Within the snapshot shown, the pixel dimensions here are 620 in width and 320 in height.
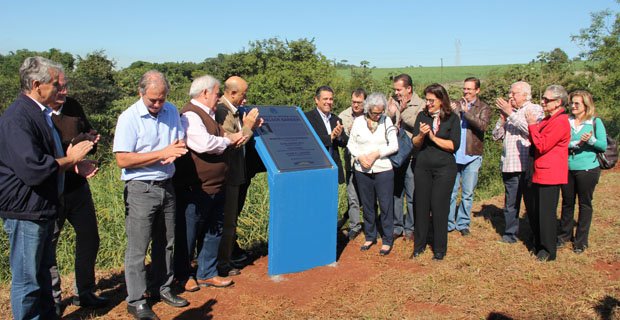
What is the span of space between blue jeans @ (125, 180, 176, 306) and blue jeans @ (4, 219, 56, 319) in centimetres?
56

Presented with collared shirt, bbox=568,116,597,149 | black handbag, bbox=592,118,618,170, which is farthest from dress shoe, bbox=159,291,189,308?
black handbag, bbox=592,118,618,170

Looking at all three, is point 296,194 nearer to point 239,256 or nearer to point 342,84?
point 239,256

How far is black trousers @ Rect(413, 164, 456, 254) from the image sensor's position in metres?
4.93

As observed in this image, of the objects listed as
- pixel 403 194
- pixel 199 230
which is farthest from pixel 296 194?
pixel 403 194

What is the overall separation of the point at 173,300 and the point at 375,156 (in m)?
2.63

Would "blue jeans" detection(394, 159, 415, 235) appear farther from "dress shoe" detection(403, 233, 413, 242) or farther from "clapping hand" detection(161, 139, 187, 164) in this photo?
"clapping hand" detection(161, 139, 187, 164)

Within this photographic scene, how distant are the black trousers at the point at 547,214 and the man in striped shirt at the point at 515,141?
394 millimetres

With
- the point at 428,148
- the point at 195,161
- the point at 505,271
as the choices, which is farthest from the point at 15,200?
the point at 505,271

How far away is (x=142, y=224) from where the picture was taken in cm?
344

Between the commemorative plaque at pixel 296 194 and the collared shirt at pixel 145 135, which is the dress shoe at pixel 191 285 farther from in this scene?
the collared shirt at pixel 145 135

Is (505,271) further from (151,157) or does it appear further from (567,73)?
(567,73)

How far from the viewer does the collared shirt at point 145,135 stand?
3.29 meters

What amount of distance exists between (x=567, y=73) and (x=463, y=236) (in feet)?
→ 42.0

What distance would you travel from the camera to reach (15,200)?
2848 mm
